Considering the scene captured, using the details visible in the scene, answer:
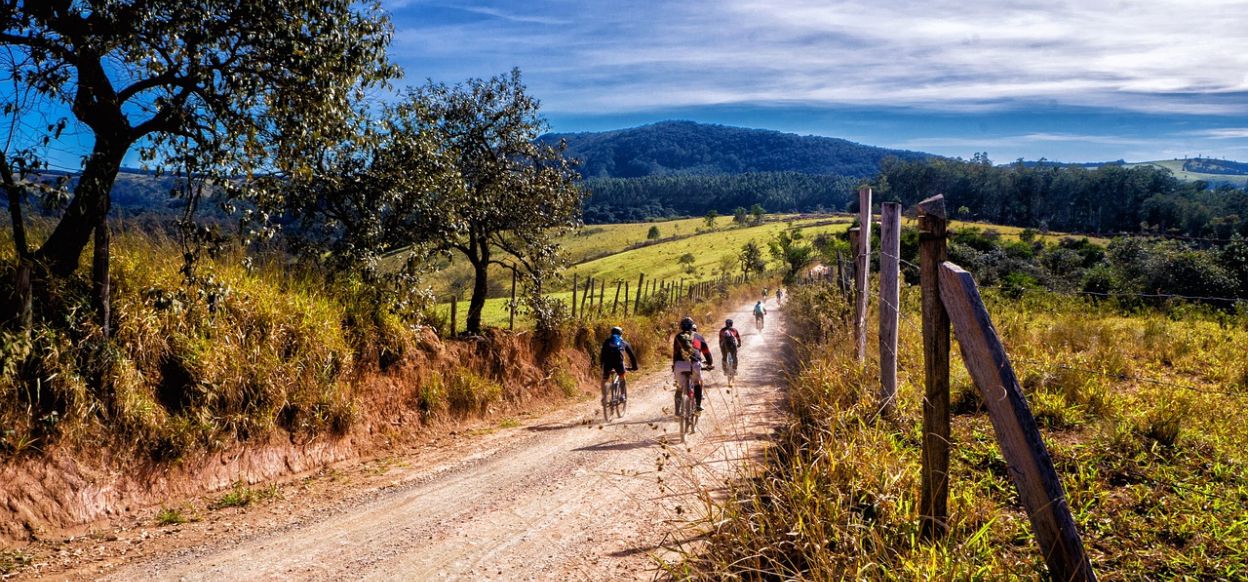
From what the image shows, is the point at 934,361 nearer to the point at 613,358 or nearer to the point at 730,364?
the point at 613,358

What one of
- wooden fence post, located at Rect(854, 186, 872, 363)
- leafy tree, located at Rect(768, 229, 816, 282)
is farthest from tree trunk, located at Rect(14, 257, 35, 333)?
leafy tree, located at Rect(768, 229, 816, 282)

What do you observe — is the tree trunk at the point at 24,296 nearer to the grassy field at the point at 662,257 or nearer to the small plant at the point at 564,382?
the small plant at the point at 564,382

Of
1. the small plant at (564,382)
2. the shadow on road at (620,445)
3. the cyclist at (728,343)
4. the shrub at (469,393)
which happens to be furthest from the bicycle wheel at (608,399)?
the cyclist at (728,343)

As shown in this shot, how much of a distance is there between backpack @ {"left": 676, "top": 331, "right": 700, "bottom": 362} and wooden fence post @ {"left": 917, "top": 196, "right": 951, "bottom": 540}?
293 inches

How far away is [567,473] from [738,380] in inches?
337

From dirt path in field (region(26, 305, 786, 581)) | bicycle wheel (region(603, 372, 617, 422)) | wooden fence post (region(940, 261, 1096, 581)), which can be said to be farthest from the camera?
bicycle wheel (region(603, 372, 617, 422))

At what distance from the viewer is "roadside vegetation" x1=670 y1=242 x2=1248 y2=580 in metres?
4.03

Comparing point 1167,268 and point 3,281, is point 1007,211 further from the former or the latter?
point 3,281

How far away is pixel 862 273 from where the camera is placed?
10078 mm

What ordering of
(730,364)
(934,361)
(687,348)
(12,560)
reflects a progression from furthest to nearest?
(730,364) → (687,348) → (12,560) → (934,361)

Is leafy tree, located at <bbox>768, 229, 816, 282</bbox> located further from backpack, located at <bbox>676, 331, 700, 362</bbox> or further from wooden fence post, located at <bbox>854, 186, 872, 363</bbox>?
wooden fence post, located at <bbox>854, 186, 872, 363</bbox>

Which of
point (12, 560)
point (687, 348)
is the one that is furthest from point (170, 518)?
point (687, 348)

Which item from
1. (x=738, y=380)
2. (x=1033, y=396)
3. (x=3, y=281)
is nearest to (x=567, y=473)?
(x=1033, y=396)

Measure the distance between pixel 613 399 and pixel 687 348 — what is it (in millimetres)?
2453
